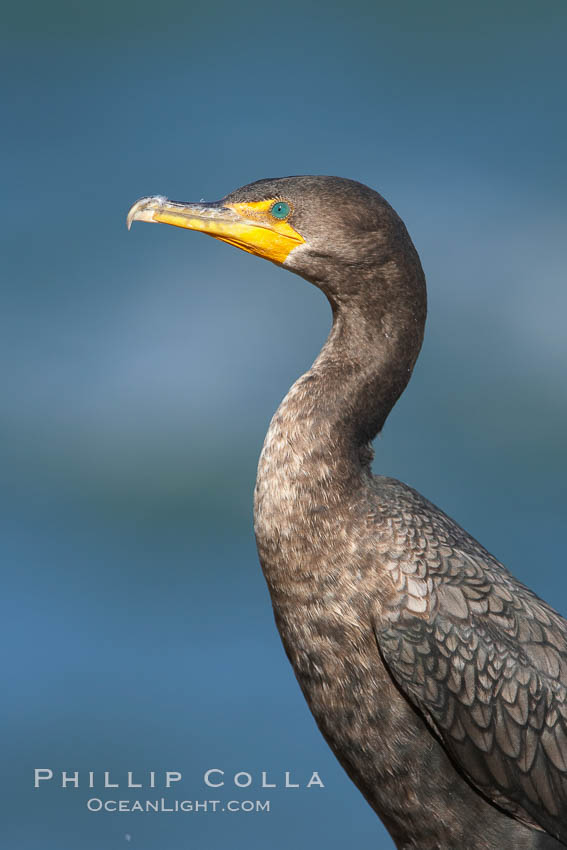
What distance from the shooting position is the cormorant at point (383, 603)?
3.73 m

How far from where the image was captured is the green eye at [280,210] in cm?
386

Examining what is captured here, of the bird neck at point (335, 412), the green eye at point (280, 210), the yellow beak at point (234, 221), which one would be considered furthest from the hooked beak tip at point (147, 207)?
the bird neck at point (335, 412)

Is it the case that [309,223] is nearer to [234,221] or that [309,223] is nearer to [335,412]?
[234,221]

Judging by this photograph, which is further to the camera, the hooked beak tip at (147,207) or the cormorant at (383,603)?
the hooked beak tip at (147,207)

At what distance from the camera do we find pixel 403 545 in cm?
377

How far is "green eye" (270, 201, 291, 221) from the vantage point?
12.6 ft

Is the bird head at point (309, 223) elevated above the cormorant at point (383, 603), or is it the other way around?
the bird head at point (309, 223)

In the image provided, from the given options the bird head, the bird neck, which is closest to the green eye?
the bird head

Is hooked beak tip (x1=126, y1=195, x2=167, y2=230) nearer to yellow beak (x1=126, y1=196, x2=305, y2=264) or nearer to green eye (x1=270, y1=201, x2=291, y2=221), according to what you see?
yellow beak (x1=126, y1=196, x2=305, y2=264)

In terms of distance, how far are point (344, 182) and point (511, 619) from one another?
4.17ft

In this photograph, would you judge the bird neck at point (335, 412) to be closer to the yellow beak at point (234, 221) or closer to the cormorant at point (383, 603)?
the cormorant at point (383, 603)

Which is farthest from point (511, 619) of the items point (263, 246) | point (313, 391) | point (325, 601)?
point (263, 246)

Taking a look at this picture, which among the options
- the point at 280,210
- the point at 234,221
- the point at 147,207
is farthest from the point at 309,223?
the point at 147,207

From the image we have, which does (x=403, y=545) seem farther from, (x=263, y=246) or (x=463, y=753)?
(x=263, y=246)
